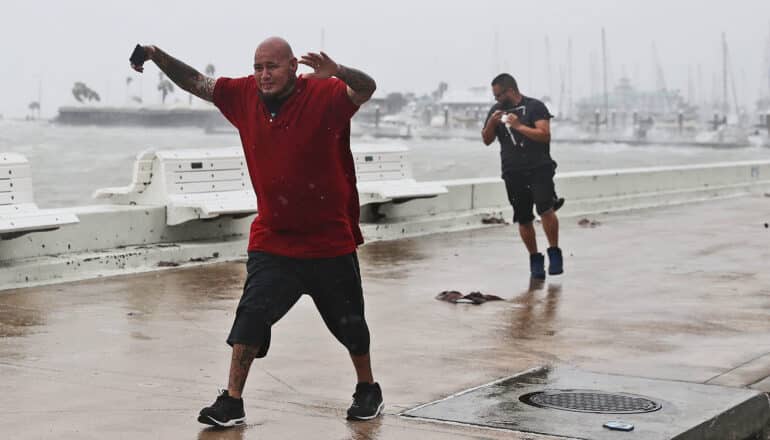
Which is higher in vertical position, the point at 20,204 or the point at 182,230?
the point at 20,204

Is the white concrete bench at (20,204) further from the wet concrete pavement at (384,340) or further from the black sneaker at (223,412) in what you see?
the black sneaker at (223,412)

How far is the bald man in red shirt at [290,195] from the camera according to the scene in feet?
19.9

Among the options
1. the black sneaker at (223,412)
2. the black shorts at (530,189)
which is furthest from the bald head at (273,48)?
the black shorts at (530,189)

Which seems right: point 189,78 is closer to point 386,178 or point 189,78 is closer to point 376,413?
point 376,413

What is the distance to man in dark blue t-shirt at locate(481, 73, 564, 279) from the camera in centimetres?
1151

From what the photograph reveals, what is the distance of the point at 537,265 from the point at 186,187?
336cm

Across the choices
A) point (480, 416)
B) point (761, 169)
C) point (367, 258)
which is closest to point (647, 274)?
Result: point (367, 258)

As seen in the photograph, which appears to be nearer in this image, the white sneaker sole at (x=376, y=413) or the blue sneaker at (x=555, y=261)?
the white sneaker sole at (x=376, y=413)

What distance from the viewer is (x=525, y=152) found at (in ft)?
38.1

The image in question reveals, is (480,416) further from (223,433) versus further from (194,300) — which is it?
(194,300)

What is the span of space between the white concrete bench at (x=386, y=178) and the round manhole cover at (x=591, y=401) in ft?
27.3

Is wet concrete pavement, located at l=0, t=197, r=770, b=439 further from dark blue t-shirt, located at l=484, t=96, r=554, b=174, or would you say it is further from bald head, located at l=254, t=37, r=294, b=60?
bald head, located at l=254, t=37, r=294, b=60

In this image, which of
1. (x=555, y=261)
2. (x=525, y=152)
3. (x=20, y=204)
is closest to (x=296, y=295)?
(x=20, y=204)

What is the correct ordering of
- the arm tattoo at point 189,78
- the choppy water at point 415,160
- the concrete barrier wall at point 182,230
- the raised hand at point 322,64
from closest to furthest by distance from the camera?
the raised hand at point 322,64
the arm tattoo at point 189,78
the concrete barrier wall at point 182,230
the choppy water at point 415,160
